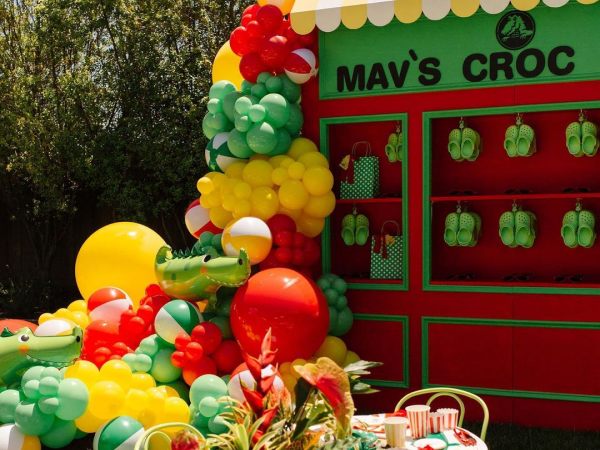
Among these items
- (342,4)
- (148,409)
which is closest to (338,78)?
(342,4)

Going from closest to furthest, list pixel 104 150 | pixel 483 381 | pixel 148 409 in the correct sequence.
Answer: pixel 148 409 < pixel 483 381 < pixel 104 150

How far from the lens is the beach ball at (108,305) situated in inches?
208

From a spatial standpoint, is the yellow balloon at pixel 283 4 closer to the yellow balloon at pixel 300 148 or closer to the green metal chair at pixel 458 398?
the yellow balloon at pixel 300 148

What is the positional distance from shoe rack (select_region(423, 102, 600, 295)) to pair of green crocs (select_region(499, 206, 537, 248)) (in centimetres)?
11

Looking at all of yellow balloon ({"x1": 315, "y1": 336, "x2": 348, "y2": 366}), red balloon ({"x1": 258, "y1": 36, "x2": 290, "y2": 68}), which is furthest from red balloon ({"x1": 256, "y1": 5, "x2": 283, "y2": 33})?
yellow balloon ({"x1": 315, "y1": 336, "x2": 348, "y2": 366})

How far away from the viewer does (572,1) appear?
4.73m

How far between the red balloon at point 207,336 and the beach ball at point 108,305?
34.2 inches

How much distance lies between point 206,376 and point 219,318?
2.34 feet

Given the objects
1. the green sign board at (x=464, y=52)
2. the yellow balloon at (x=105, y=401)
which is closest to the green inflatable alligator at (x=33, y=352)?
the yellow balloon at (x=105, y=401)

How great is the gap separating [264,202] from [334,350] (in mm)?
1092

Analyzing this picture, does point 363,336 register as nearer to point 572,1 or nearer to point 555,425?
point 555,425

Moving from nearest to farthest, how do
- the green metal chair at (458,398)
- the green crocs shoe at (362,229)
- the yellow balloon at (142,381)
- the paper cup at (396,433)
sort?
1. the paper cup at (396,433)
2. the green metal chair at (458,398)
3. the yellow balloon at (142,381)
4. the green crocs shoe at (362,229)

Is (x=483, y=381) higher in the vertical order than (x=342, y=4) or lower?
lower

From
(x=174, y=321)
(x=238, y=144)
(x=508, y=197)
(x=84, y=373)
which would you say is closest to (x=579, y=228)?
(x=508, y=197)
